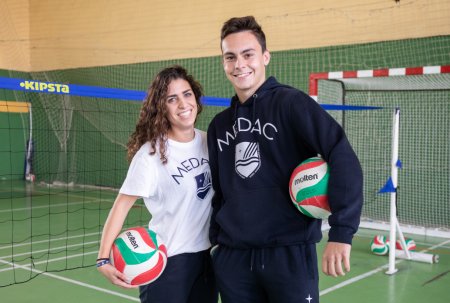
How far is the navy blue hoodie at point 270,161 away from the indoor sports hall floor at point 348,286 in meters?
2.83

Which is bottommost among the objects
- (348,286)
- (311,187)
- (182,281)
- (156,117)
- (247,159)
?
(348,286)

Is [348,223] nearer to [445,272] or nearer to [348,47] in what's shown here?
[445,272]

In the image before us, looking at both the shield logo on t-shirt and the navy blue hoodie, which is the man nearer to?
the navy blue hoodie

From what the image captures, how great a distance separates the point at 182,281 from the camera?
2498mm

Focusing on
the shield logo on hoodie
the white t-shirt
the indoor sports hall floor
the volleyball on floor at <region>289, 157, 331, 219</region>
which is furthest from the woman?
the indoor sports hall floor

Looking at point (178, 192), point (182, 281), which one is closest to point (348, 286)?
point (182, 281)

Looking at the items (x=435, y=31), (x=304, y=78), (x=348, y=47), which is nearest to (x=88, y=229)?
(x=304, y=78)

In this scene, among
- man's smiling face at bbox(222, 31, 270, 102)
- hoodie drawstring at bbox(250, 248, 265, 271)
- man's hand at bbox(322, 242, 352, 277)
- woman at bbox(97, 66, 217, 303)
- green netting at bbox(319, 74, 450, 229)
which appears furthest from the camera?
green netting at bbox(319, 74, 450, 229)

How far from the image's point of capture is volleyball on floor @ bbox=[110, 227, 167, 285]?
7.82 feet

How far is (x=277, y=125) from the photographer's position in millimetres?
2211

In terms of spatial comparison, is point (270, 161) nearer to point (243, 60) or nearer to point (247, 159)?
point (247, 159)

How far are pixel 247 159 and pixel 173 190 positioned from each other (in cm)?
45

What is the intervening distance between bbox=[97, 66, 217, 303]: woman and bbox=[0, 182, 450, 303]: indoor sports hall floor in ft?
7.95

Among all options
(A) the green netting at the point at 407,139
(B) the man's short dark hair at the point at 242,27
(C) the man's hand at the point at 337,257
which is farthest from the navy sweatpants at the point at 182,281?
(A) the green netting at the point at 407,139
